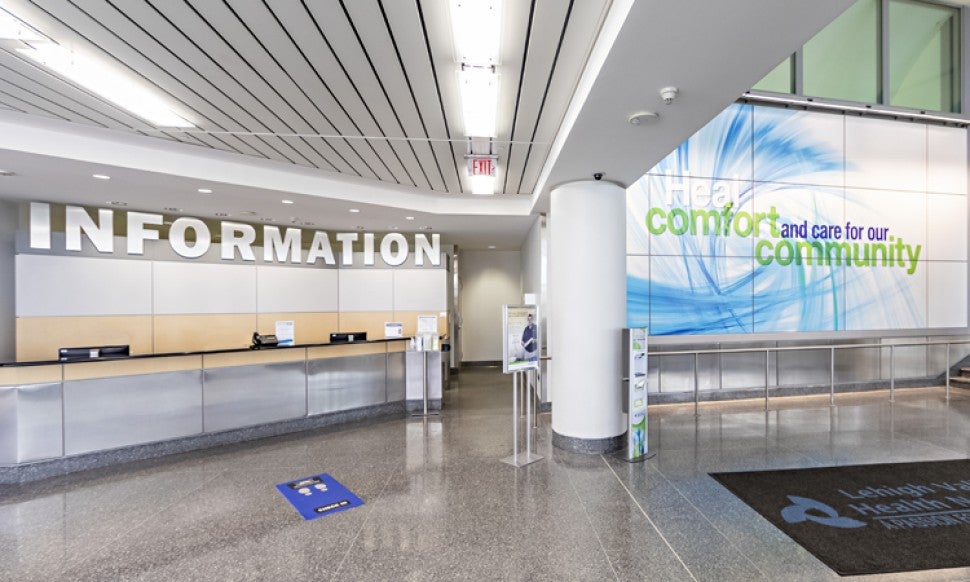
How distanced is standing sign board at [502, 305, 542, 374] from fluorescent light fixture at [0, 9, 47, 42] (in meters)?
4.15

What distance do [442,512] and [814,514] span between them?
3028mm

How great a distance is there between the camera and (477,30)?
2.69 m

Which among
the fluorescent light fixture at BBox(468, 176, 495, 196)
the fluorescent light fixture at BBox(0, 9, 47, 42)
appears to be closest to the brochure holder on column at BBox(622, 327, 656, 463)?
the fluorescent light fixture at BBox(468, 176, 495, 196)

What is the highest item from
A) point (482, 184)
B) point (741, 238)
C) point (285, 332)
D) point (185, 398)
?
point (482, 184)

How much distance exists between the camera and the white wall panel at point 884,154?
25.3 feet

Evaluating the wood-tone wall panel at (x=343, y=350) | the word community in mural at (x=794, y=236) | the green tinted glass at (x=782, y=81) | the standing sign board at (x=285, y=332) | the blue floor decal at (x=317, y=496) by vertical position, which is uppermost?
the green tinted glass at (x=782, y=81)

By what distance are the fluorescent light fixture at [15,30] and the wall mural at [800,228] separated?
699cm

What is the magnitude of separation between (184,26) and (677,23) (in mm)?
3009

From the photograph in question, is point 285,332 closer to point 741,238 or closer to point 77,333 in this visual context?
point 77,333

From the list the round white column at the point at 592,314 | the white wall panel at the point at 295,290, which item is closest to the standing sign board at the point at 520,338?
the round white column at the point at 592,314

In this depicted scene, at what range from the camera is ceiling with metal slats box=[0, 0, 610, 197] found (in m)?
2.52

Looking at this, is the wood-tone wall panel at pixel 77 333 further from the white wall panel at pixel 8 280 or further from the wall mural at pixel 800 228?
the wall mural at pixel 800 228

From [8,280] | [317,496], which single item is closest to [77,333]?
[8,280]

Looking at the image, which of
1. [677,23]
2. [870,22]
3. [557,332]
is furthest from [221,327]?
[870,22]
